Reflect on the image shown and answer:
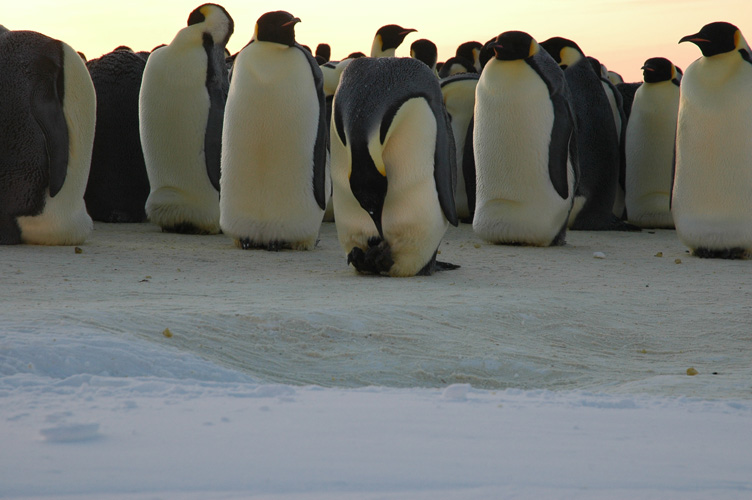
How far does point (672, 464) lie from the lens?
1.67 m

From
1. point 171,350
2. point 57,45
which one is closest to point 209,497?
point 171,350

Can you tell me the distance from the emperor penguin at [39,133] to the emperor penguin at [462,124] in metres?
5.30

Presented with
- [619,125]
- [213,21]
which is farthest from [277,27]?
[619,125]

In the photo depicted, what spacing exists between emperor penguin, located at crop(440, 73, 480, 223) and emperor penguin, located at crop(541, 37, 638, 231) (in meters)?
1.34

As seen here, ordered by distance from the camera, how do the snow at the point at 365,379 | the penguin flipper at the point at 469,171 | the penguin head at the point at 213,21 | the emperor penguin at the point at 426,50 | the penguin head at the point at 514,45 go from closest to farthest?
the snow at the point at 365,379 → the penguin head at the point at 514,45 → the penguin head at the point at 213,21 → the penguin flipper at the point at 469,171 → the emperor penguin at the point at 426,50

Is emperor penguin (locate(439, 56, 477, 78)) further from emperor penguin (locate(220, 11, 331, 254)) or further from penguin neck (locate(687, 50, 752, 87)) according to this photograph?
emperor penguin (locate(220, 11, 331, 254))

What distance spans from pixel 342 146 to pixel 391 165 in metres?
0.33

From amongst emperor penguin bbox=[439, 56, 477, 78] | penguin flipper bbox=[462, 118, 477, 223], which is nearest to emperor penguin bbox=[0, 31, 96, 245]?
penguin flipper bbox=[462, 118, 477, 223]

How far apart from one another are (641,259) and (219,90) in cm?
401

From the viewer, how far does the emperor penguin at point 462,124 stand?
436 inches

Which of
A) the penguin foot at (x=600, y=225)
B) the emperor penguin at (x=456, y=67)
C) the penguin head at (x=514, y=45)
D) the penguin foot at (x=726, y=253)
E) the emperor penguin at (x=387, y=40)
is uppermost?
the emperor penguin at (x=387, y=40)

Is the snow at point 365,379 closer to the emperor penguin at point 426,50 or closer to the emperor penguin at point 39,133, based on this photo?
the emperor penguin at point 39,133

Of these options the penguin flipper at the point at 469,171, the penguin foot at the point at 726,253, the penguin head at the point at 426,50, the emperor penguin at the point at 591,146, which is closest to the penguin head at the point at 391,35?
the penguin head at the point at 426,50

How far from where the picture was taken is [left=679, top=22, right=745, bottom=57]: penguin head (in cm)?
724
